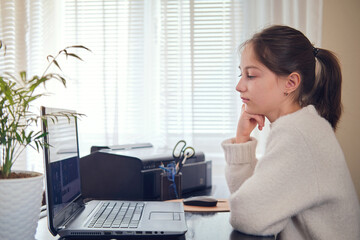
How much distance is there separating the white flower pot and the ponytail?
3.05 ft

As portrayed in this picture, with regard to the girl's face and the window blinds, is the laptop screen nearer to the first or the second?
the girl's face

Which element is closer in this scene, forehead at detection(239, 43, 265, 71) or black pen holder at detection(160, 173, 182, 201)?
forehead at detection(239, 43, 265, 71)

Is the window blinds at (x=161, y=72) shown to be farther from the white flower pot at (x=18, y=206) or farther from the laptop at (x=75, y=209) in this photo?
the white flower pot at (x=18, y=206)

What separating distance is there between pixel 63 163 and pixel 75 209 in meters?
0.17

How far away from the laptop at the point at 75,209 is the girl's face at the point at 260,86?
426 mm

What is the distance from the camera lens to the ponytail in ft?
4.42

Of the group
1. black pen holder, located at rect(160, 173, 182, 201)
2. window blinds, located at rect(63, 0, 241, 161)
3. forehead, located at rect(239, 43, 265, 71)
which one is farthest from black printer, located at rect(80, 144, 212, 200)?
window blinds, located at rect(63, 0, 241, 161)

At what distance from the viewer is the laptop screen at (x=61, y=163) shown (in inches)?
35.1

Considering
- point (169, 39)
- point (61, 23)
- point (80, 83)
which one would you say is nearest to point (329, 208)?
point (169, 39)

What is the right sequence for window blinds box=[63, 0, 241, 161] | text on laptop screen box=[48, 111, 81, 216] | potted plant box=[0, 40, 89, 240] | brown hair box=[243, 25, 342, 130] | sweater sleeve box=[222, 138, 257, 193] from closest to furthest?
potted plant box=[0, 40, 89, 240] < text on laptop screen box=[48, 111, 81, 216] < brown hair box=[243, 25, 342, 130] < sweater sleeve box=[222, 138, 257, 193] < window blinds box=[63, 0, 241, 161]

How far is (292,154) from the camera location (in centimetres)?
108

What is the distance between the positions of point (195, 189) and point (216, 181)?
0.70 metres

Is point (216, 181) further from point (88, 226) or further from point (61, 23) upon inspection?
point (88, 226)

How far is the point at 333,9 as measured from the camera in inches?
103
